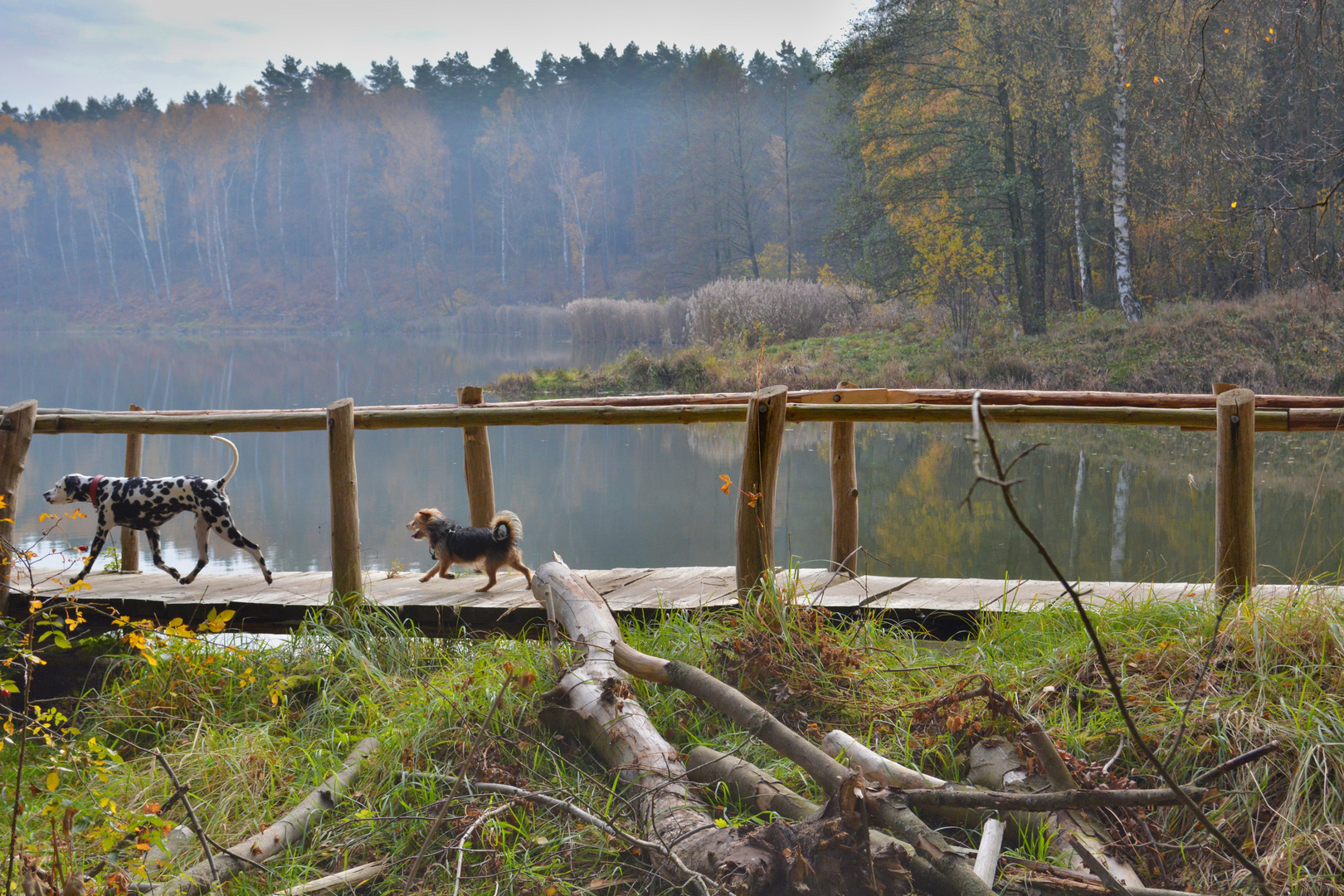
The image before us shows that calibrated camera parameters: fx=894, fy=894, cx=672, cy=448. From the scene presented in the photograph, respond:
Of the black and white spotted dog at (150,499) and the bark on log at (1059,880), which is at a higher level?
the black and white spotted dog at (150,499)

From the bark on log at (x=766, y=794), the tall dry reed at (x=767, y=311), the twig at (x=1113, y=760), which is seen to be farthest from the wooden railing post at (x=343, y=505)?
the tall dry reed at (x=767, y=311)

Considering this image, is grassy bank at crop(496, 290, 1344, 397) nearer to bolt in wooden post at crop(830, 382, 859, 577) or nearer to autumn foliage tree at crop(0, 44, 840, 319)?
bolt in wooden post at crop(830, 382, 859, 577)

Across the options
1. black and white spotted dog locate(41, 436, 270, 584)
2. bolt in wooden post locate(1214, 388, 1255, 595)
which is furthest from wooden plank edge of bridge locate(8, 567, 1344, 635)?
black and white spotted dog locate(41, 436, 270, 584)

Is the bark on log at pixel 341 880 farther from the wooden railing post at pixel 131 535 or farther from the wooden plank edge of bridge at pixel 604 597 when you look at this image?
the wooden railing post at pixel 131 535

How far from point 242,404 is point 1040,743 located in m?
17.3

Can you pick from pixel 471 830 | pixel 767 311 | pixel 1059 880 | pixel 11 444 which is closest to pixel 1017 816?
pixel 1059 880

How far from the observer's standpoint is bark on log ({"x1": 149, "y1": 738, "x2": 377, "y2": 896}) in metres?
2.42

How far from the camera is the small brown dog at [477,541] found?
4.20 m

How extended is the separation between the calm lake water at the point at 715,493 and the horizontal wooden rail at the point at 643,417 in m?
0.52

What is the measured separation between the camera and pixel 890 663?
126 inches

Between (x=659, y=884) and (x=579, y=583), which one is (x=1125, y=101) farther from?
(x=659, y=884)

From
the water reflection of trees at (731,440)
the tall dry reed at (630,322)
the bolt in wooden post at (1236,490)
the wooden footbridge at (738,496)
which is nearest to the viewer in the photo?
the bolt in wooden post at (1236,490)

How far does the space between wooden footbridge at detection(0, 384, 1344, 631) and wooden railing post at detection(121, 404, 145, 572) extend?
29cm

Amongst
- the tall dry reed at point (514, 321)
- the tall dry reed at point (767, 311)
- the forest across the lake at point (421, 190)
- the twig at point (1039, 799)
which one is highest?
the forest across the lake at point (421, 190)
